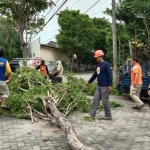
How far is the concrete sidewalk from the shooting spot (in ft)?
15.3

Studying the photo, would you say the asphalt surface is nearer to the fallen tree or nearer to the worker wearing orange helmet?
the fallen tree

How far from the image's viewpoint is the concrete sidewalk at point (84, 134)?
4.68 metres

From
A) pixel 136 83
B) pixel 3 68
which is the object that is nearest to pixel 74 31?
pixel 136 83

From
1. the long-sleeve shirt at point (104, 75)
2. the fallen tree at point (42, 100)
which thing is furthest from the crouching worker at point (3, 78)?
the long-sleeve shirt at point (104, 75)

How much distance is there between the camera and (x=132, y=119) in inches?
269

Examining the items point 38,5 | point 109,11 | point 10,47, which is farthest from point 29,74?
point 10,47

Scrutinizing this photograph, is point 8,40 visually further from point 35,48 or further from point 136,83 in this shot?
point 136,83

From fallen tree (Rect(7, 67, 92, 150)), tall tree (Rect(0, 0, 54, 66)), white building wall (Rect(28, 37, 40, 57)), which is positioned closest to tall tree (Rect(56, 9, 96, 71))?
white building wall (Rect(28, 37, 40, 57))

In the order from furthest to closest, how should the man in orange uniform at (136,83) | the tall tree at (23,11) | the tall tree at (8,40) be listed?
1. the tall tree at (8,40)
2. the tall tree at (23,11)
3. the man in orange uniform at (136,83)

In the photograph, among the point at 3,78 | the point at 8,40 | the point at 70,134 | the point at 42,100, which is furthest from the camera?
the point at 8,40

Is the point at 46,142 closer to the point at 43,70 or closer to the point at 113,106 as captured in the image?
the point at 113,106

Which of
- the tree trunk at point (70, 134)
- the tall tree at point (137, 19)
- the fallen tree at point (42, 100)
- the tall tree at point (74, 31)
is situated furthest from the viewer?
the tall tree at point (74, 31)

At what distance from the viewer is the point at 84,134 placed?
17.7 ft

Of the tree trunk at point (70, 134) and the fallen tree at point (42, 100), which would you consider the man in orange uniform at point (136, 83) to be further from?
the tree trunk at point (70, 134)
